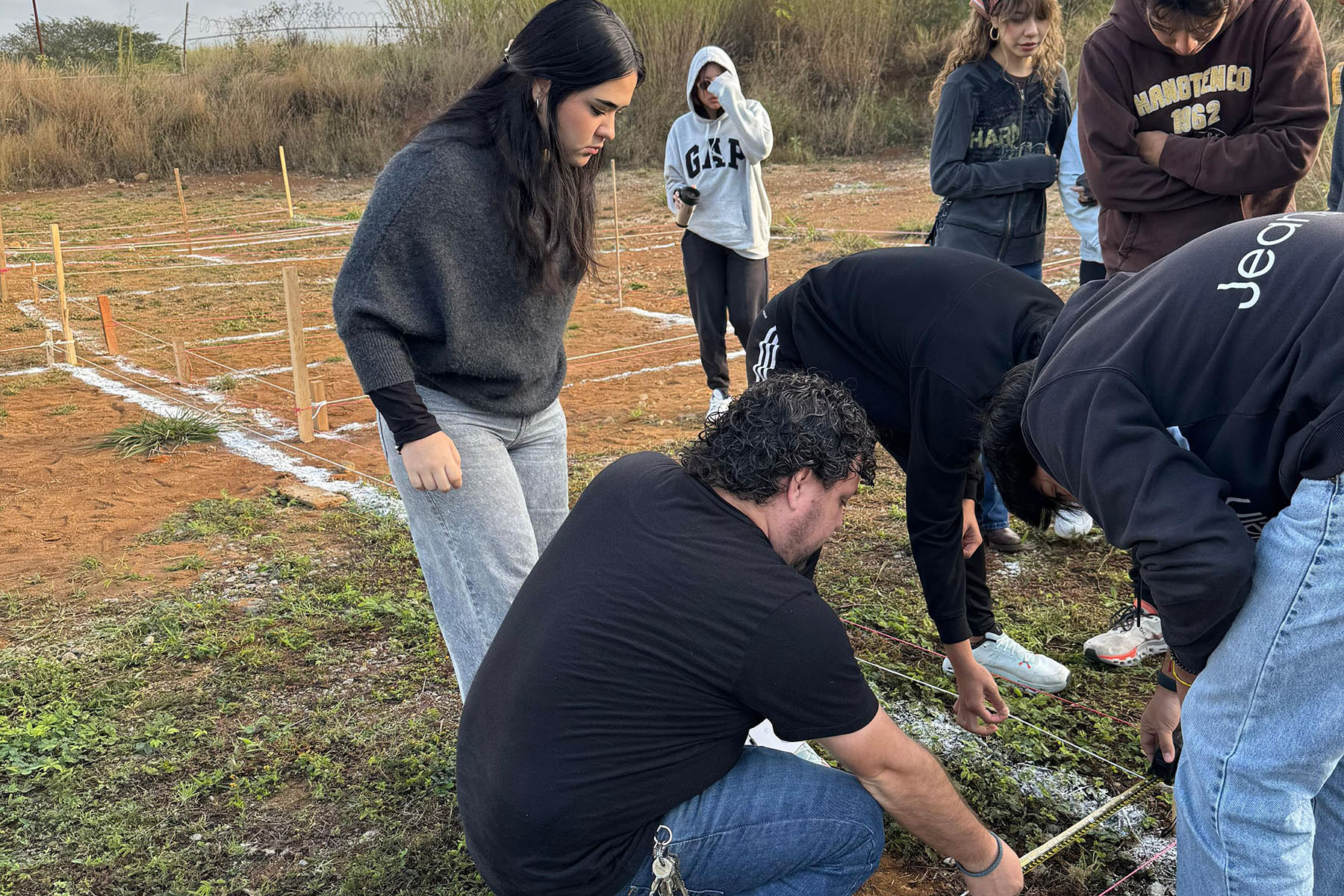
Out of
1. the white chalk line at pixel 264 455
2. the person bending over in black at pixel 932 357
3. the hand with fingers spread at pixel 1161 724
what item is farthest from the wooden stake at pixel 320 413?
the hand with fingers spread at pixel 1161 724

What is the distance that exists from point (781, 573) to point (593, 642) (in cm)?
32

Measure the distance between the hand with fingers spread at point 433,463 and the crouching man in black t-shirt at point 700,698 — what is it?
0.41m

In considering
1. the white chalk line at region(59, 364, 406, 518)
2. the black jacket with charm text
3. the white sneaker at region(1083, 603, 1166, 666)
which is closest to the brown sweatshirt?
the black jacket with charm text

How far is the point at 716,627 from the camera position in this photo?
1651 mm

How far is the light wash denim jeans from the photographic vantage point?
2223mm

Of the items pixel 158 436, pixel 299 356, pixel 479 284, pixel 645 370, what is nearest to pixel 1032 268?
pixel 479 284

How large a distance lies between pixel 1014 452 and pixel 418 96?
2239cm

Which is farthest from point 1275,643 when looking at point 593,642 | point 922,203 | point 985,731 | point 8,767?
point 922,203

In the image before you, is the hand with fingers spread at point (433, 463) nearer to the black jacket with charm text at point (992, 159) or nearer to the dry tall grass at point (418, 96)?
the black jacket with charm text at point (992, 159)

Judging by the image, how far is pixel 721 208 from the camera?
5387 mm

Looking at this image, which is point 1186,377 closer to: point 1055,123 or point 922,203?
point 1055,123

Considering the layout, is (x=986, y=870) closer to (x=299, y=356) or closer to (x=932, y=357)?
(x=932, y=357)

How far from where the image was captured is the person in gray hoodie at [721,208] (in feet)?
17.6

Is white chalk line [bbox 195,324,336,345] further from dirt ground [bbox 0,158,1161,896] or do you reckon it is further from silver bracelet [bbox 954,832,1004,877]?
silver bracelet [bbox 954,832,1004,877]
